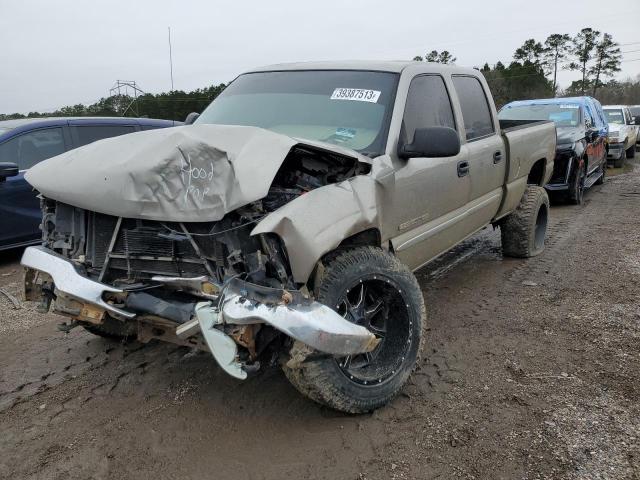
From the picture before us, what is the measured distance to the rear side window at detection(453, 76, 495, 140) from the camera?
4480 mm

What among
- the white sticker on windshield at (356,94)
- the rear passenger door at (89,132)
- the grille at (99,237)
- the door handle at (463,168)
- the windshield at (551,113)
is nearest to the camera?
the grille at (99,237)

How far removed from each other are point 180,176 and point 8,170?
402 cm

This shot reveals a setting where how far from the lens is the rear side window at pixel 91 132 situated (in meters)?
6.64

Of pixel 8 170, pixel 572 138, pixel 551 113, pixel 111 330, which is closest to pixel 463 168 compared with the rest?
pixel 111 330

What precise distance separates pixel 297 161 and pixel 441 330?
76.7 inches

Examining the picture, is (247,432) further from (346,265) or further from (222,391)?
(346,265)

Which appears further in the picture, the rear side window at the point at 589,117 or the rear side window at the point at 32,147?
the rear side window at the point at 589,117

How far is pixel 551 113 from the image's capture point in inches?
393

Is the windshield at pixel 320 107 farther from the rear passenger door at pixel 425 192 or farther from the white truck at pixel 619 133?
the white truck at pixel 619 133

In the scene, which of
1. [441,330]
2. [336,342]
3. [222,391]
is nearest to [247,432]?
[222,391]

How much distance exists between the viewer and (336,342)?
95.8 inches

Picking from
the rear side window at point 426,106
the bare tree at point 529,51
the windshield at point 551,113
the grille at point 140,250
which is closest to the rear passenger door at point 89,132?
the grille at point 140,250

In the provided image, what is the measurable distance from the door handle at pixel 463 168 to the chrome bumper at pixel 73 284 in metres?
2.66

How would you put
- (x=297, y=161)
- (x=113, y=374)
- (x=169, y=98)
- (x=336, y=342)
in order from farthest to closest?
(x=169, y=98), (x=113, y=374), (x=297, y=161), (x=336, y=342)
